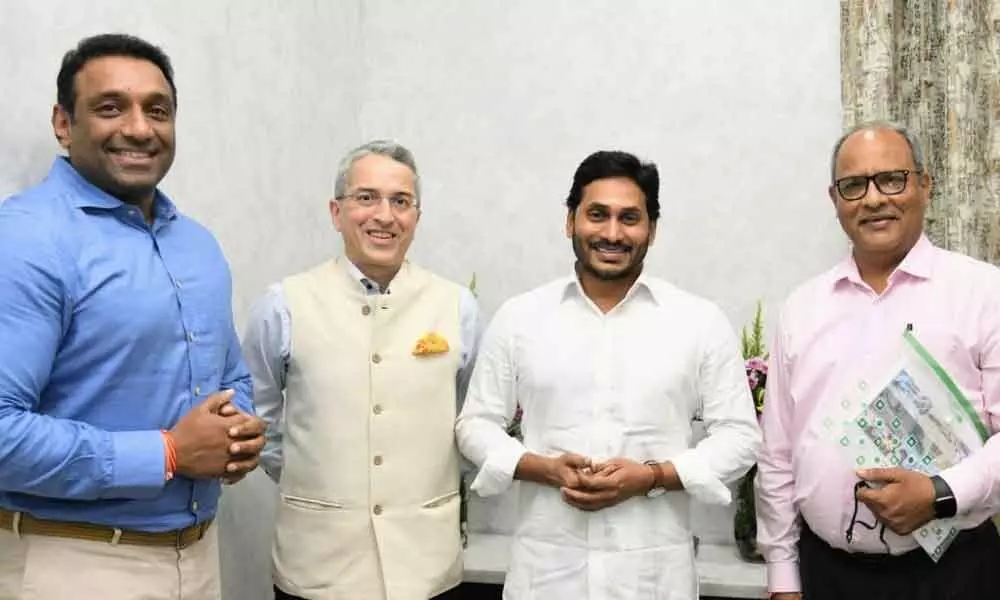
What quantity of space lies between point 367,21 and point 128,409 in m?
2.29

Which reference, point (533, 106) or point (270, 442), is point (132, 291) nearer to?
point (270, 442)

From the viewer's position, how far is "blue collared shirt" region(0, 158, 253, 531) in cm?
143

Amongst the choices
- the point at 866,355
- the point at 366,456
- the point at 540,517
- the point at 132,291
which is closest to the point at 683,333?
the point at 866,355

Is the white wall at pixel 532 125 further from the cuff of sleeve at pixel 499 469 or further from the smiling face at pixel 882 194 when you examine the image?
the smiling face at pixel 882 194

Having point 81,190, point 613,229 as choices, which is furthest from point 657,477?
point 81,190

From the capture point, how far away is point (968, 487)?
186 centimetres

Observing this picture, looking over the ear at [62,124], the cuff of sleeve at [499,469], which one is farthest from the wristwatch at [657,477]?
the ear at [62,124]

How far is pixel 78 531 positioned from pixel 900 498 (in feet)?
5.18

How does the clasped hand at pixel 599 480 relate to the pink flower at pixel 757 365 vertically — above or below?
below

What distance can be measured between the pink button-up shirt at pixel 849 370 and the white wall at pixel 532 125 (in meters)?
1.01

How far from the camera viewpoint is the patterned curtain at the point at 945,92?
2791 mm

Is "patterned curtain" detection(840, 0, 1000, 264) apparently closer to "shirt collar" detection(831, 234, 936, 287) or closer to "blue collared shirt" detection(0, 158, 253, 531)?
"shirt collar" detection(831, 234, 936, 287)

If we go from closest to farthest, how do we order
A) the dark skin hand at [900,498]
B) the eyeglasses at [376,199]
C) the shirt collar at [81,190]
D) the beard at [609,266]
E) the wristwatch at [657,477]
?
the shirt collar at [81,190], the dark skin hand at [900,498], the wristwatch at [657,477], the beard at [609,266], the eyeglasses at [376,199]

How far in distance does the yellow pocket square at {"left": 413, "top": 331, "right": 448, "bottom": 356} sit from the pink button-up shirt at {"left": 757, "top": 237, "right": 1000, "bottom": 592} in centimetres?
81
